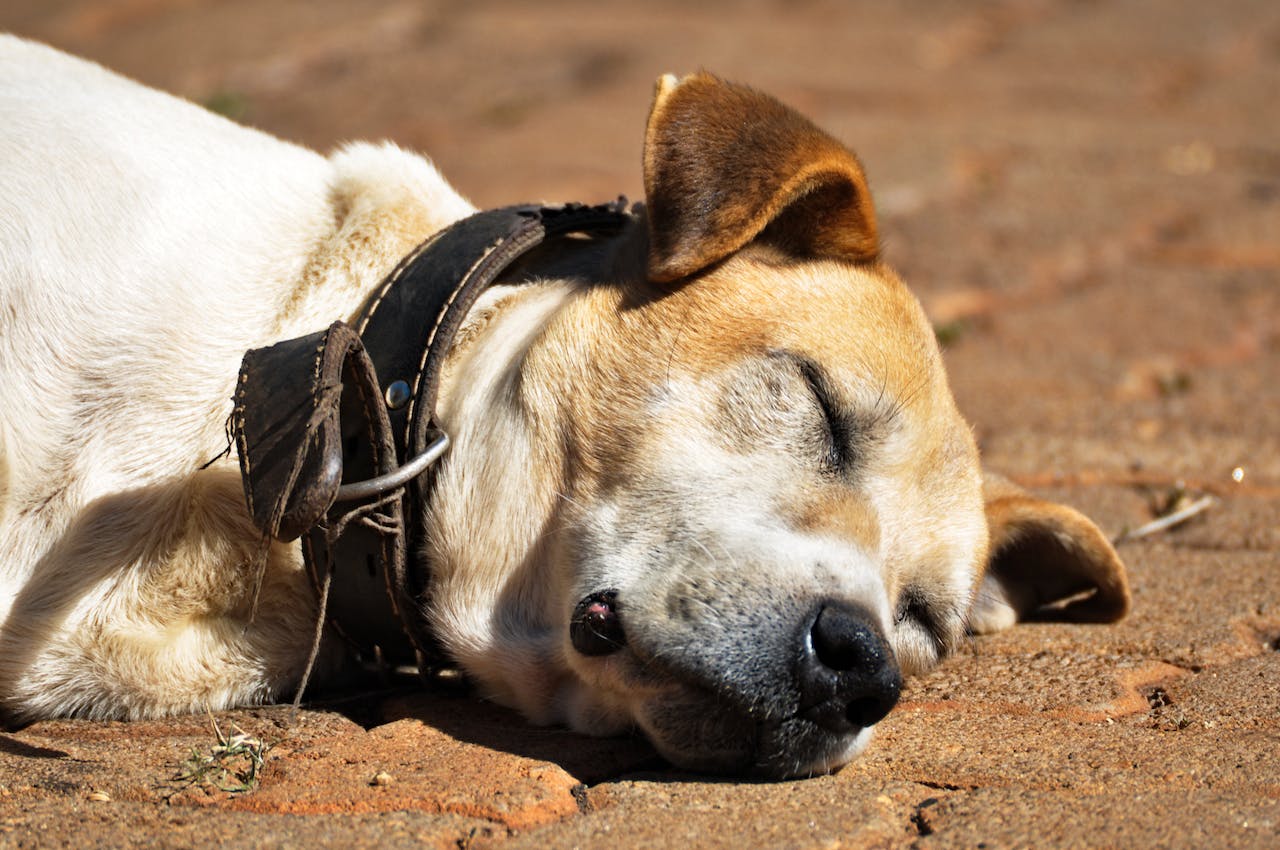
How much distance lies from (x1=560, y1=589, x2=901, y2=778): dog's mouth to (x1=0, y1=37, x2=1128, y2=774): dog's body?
0.02 meters

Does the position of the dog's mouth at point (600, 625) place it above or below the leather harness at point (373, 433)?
below

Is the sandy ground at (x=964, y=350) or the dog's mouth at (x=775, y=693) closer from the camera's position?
the sandy ground at (x=964, y=350)

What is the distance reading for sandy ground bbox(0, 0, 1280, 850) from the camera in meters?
2.22

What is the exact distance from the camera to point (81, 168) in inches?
112

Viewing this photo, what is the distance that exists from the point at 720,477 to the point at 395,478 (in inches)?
24.0

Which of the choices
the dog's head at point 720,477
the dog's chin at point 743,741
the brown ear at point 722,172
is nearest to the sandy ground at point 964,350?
the dog's chin at point 743,741

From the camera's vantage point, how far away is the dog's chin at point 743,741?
2.40 metres

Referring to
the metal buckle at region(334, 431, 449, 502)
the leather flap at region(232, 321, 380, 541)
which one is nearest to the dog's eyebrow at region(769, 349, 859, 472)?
the metal buckle at region(334, 431, 449, 502)

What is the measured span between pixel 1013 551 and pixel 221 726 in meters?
1.87

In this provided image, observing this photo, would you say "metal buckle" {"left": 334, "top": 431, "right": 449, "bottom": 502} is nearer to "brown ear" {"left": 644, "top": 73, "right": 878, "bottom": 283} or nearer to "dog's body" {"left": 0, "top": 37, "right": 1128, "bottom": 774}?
"dog's body" {"left": 0, "top": 37, "right": 1128, "bottom": 774}

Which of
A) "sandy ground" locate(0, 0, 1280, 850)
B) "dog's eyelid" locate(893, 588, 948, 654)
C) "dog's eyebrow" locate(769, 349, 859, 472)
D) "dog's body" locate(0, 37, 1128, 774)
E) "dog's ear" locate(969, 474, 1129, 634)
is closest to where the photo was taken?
"sandy ground" locate(0, 0, 1280, 850)

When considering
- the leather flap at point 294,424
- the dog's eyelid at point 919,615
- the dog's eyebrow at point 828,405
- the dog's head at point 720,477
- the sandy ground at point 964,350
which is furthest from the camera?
the dog's eyelid at point 919,615

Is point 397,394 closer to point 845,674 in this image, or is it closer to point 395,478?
point 395,478

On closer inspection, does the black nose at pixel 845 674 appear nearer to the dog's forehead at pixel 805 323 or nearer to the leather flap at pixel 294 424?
the dog's forehead at pixel 805 323
